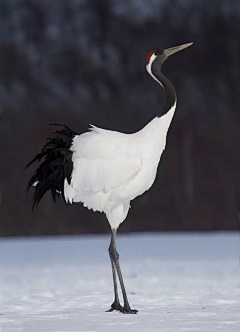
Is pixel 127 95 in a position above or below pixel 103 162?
above

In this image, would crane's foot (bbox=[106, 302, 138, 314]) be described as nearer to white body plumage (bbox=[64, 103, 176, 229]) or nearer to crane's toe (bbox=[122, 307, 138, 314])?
crane's toe (bbox=[122, 307, 138, 314])

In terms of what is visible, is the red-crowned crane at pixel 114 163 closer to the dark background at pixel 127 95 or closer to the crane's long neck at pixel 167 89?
the crane's long neck at pixel 167 89

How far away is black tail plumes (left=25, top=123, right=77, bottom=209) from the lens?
5.83 meters

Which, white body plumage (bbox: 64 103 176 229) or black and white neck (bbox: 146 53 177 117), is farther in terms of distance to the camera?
black and white neck (bbox: 146 53 177 117)

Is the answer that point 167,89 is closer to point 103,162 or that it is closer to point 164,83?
point 164,83

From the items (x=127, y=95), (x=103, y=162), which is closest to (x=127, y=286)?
(x=103, y=162)

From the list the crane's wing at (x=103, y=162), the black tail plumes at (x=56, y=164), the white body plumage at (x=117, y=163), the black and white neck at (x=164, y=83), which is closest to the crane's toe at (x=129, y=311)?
the white body plumage at (x=117, y=163)

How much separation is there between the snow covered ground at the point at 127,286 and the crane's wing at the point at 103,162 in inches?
35.5

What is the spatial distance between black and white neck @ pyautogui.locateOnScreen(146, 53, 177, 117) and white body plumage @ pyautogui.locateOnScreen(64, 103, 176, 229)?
0.15ft

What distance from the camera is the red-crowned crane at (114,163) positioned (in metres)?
5.54

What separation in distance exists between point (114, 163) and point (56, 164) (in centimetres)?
57

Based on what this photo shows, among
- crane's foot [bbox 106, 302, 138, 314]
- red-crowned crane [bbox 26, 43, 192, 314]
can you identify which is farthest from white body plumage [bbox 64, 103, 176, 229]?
crane's foot [bbox 106, 302, 138, 314]

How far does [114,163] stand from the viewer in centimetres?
555

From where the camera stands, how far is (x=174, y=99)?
18.7 feet
